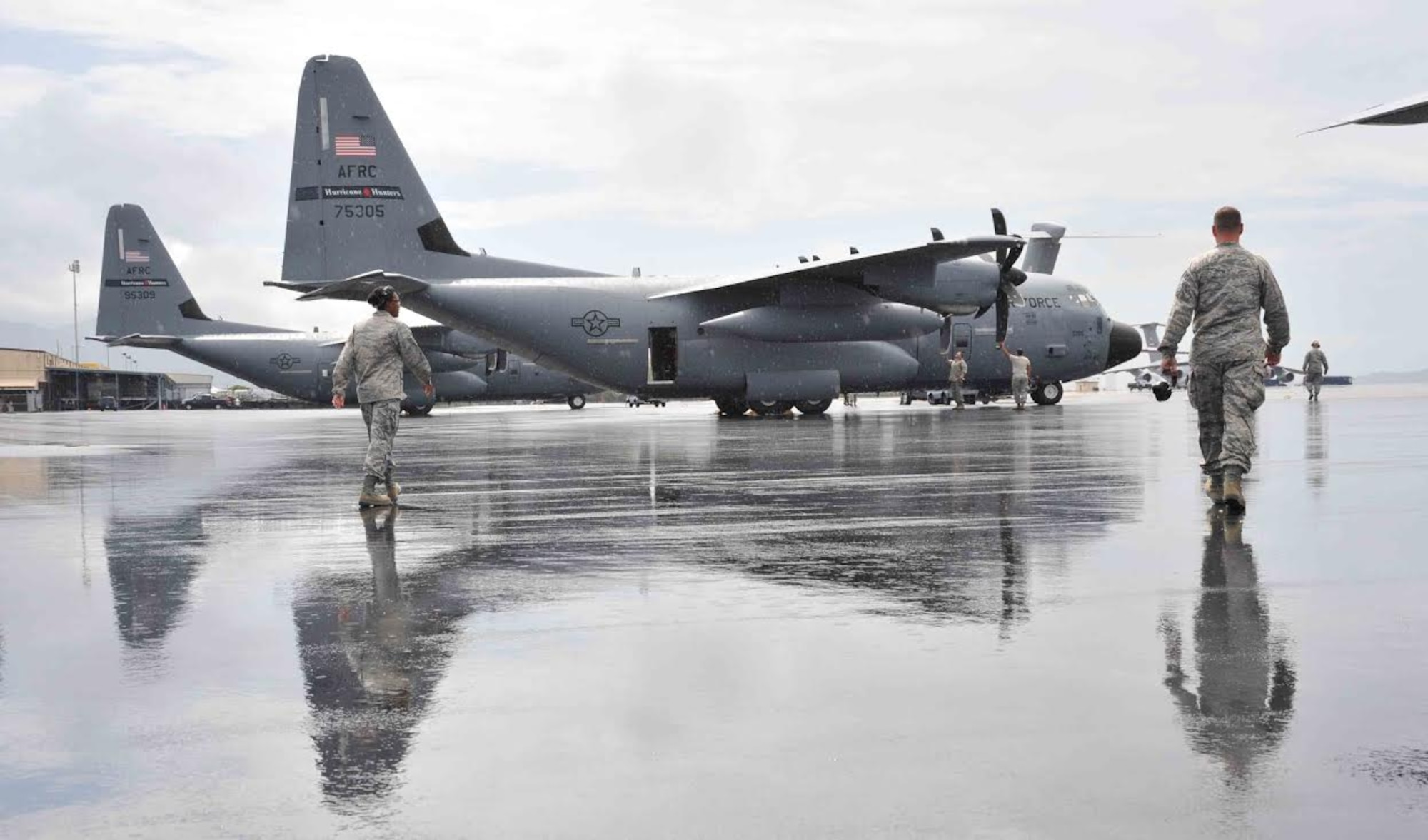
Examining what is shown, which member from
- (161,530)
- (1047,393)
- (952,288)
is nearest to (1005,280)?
(952,288)

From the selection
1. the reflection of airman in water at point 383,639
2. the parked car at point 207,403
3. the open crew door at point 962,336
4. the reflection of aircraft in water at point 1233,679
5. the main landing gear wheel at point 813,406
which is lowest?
the reflection of aircraft in water at point 1233,679

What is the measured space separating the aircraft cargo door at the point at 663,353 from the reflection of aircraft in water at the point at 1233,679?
2410 cm

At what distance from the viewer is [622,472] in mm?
14648

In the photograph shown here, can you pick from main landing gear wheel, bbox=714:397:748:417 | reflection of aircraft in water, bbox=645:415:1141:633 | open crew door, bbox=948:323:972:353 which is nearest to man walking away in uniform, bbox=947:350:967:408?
open crew door, bbox=948:323:972:353

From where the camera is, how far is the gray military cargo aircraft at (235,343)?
4759 centimetres

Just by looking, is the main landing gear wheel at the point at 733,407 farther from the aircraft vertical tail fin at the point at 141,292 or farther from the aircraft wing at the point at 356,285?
the aircraft vertical tail fin at the point at 141,292

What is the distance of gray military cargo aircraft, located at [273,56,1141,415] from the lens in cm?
2886

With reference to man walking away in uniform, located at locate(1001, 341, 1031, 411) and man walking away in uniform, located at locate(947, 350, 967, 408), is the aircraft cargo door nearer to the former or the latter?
man walking away in uniform, located at locate(947, 350, 967, 408)

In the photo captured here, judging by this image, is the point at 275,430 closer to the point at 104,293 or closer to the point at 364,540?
the point at 104,293

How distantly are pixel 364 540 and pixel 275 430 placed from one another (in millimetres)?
27043

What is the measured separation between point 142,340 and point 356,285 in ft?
91.1

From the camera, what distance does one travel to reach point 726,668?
15.3 feet

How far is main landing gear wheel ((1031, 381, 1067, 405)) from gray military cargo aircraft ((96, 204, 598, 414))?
1654 centimetres

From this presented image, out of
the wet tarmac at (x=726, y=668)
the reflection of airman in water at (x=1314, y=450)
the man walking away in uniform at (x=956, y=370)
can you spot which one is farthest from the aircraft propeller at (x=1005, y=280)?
the wet tarmac at (x=726, y=668)
